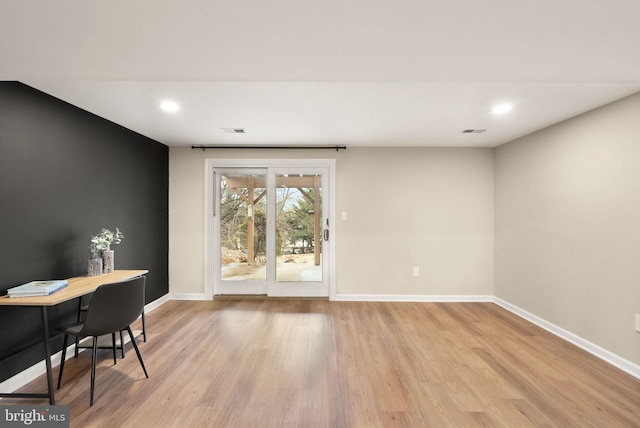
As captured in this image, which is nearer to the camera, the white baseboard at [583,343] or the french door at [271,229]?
the white baseboard at [583,343]

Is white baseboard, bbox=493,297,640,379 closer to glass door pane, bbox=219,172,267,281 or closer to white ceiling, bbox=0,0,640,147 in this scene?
white ceiling, bbox=0,0,640,147

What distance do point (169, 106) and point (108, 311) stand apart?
1860 mm

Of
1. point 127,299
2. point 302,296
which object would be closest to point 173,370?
point 127,299

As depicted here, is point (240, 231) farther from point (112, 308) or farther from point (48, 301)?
point (48, 301)

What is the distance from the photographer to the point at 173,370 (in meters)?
2.60

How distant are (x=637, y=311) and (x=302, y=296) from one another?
143 inches

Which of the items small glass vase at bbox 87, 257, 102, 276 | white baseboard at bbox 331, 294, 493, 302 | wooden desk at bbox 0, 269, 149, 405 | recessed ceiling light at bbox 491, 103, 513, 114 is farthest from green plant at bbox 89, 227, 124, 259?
recessed ceiling light at bbox 491, 103, 513, 114

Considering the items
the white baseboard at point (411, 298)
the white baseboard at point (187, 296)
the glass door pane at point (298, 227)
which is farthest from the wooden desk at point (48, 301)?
the white baseboard at point (411, 298)

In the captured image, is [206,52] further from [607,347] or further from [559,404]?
[607,347]

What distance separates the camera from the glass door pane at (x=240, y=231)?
4.82 meters

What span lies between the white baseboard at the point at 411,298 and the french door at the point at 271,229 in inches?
13.9

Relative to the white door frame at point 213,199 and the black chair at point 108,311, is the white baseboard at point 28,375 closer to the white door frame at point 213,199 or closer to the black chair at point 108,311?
the black chair at point 108,311

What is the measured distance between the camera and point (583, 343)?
9.98 ft

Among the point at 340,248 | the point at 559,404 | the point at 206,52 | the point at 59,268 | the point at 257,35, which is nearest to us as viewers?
the point at 257,35
